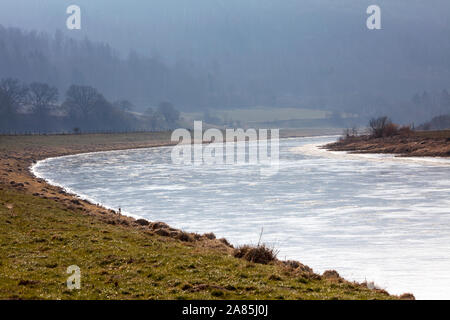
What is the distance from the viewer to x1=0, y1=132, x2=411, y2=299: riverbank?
1351cm

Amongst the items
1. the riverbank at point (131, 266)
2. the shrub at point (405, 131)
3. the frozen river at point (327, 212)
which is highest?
the shrub at point (405, 131)

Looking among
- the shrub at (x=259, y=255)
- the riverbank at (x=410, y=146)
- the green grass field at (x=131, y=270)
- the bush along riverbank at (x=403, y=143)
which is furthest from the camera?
the bush along riverbank at (x=403, y=143)

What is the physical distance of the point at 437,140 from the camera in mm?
85938

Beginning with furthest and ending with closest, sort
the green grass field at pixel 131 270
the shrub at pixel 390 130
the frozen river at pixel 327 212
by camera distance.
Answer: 1. the shrub at pixel 390 130
2. the frozen river at pixel 327 212
3. the green grass field at pixel 131 270

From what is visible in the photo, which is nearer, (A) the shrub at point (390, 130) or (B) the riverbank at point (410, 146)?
(B) the riverbank at point (410, 146)

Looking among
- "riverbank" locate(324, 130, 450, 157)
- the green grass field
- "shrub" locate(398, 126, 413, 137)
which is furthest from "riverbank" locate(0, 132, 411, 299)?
"shrub" locate(398, 126, 413, 137)

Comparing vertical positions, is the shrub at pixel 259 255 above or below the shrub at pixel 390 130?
below

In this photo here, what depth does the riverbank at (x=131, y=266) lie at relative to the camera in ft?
44.3

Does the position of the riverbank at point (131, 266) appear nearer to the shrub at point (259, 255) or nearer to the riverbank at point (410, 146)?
the shrub at point (259, 255)

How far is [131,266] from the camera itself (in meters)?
16.5

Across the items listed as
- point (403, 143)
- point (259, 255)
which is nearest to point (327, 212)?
point (259, 255)

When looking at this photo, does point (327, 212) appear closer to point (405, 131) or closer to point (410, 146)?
Answer: point (410, 146)

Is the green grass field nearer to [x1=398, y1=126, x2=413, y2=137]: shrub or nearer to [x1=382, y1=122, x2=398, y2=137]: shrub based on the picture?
[x1=398, y1=126, x2=413, y2=137]: shrub

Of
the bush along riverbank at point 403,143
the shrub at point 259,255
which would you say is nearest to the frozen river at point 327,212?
the shrub at point 259,255
